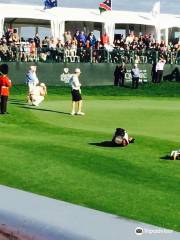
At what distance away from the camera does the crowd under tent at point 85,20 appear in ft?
119

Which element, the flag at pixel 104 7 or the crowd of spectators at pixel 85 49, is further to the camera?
the flag at pixel 104 7

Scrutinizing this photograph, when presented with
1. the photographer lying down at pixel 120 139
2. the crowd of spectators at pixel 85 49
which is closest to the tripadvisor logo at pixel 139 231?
the photographer lying down at pixel 120 139

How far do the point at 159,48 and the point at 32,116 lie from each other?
19167 millimetres

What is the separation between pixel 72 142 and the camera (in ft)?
54.1

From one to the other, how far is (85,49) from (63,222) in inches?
1322

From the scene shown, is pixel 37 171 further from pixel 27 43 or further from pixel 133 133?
pixel 27 43

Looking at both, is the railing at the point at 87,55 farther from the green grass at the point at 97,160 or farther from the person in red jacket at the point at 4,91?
the person in red jacket at the point at 4,91

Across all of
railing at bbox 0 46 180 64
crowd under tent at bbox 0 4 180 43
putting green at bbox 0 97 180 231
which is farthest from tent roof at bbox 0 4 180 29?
putting green at bbox 0 97 180 231

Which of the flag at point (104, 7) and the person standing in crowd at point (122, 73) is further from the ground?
the flag at point (104, 7)

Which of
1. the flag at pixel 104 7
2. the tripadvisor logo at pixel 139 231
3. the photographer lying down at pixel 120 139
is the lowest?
the photographer lying down at pixel 120 139

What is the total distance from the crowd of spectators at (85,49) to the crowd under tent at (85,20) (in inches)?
26.7

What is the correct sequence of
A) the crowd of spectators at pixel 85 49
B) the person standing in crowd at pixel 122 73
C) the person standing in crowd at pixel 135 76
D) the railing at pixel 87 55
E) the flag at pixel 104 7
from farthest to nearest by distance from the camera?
the flag at pixel 104 7
the person standing in crowd at pixel 122 73
the person standing in crowd at pixel 135 76
the railing at pixel 87 55
the crowd of spectators at pixel 85 49

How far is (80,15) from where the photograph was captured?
3856cm

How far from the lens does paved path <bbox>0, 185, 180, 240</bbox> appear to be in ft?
13.1
